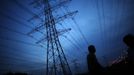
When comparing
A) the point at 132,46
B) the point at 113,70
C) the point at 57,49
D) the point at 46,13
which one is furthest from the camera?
the point at 46,13

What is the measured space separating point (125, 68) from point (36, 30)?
19537 millimetres

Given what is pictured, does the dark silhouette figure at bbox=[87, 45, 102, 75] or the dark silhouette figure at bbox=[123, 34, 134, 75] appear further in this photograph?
the dark silhouette figure at bbox=[87, 45, 102, 75]

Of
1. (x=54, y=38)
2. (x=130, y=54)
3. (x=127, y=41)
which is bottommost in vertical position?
(x=130, y=54)

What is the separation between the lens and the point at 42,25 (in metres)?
23.4

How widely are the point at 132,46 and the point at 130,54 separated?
268mm

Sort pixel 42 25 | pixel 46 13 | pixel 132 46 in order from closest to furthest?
pixel 132 46 < pixel 46 13 < pixel 42 25

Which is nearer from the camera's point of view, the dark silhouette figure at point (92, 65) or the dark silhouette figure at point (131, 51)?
the dark silhouette figure at point (131, 51)

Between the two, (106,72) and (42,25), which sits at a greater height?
(42,25)

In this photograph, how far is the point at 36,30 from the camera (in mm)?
24125

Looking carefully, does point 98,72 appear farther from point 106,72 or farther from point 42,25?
point 42,25

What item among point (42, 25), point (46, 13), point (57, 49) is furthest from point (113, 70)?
point (42, 25)

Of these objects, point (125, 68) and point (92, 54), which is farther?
point (92, 54)

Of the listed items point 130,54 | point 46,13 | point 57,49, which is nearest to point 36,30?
point 46,13

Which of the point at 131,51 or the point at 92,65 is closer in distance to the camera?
the point at 131,51
